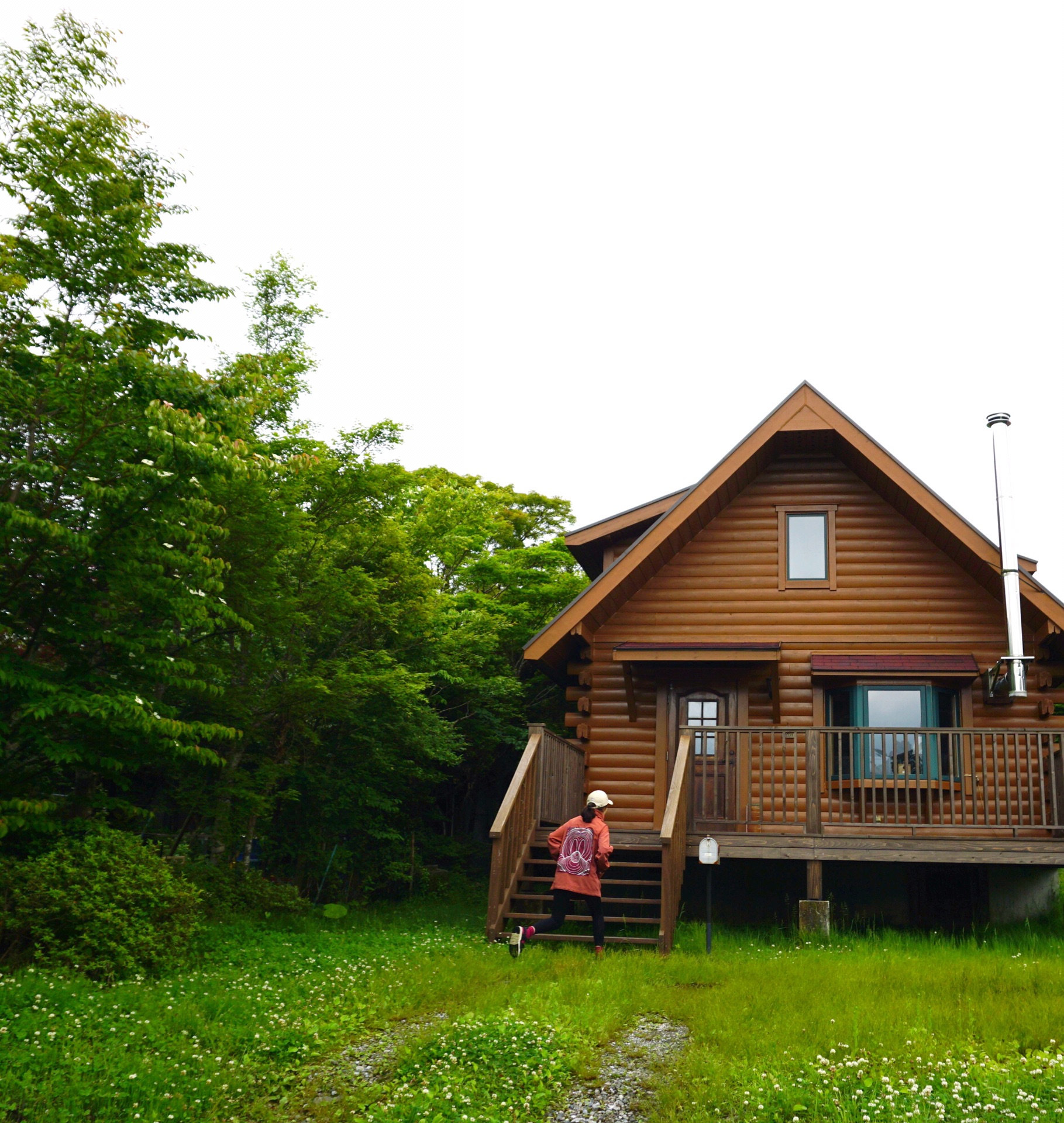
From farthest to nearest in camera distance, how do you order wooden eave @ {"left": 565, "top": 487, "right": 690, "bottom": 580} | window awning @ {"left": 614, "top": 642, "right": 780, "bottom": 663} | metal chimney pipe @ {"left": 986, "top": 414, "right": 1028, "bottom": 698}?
wooden eave @ {"left": 565, "top": 487, "right": 690, "bottom": 580} → window awning @ {"left": 614, "top": 642, "right": 780, "bottom": 663} → metal chimney pipe @ {"left": 986, "top": 414, "right": 1028, "bottom": 698}

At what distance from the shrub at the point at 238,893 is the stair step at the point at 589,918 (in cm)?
357

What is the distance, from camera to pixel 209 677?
1490cm

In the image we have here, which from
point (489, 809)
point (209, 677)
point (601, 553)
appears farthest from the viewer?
point (489, 809)

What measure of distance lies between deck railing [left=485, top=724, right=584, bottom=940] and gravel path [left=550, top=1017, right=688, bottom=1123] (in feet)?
13.2

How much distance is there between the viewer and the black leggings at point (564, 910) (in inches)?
428

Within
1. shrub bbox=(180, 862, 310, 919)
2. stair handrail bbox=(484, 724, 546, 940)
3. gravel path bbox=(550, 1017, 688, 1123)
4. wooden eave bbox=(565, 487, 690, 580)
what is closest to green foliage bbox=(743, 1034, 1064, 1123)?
gravel path bbox=(550, 1017, 688, 1123)

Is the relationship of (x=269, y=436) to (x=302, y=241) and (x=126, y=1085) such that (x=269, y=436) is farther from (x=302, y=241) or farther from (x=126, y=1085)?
(x=126, y=1085)

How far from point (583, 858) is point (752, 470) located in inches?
300

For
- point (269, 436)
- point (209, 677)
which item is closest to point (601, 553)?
point (269, 436)

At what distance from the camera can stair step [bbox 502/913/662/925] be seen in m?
11.9

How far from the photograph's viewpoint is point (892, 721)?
15.2 metres

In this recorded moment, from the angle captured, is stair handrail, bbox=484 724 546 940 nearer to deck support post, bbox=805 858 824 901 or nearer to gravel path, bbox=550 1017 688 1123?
deck support post, bbox=805 858 824 901

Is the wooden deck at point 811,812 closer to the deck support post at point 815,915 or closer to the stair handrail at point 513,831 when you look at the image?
the stair handrail at point 513,831

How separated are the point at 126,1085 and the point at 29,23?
12847 mm
